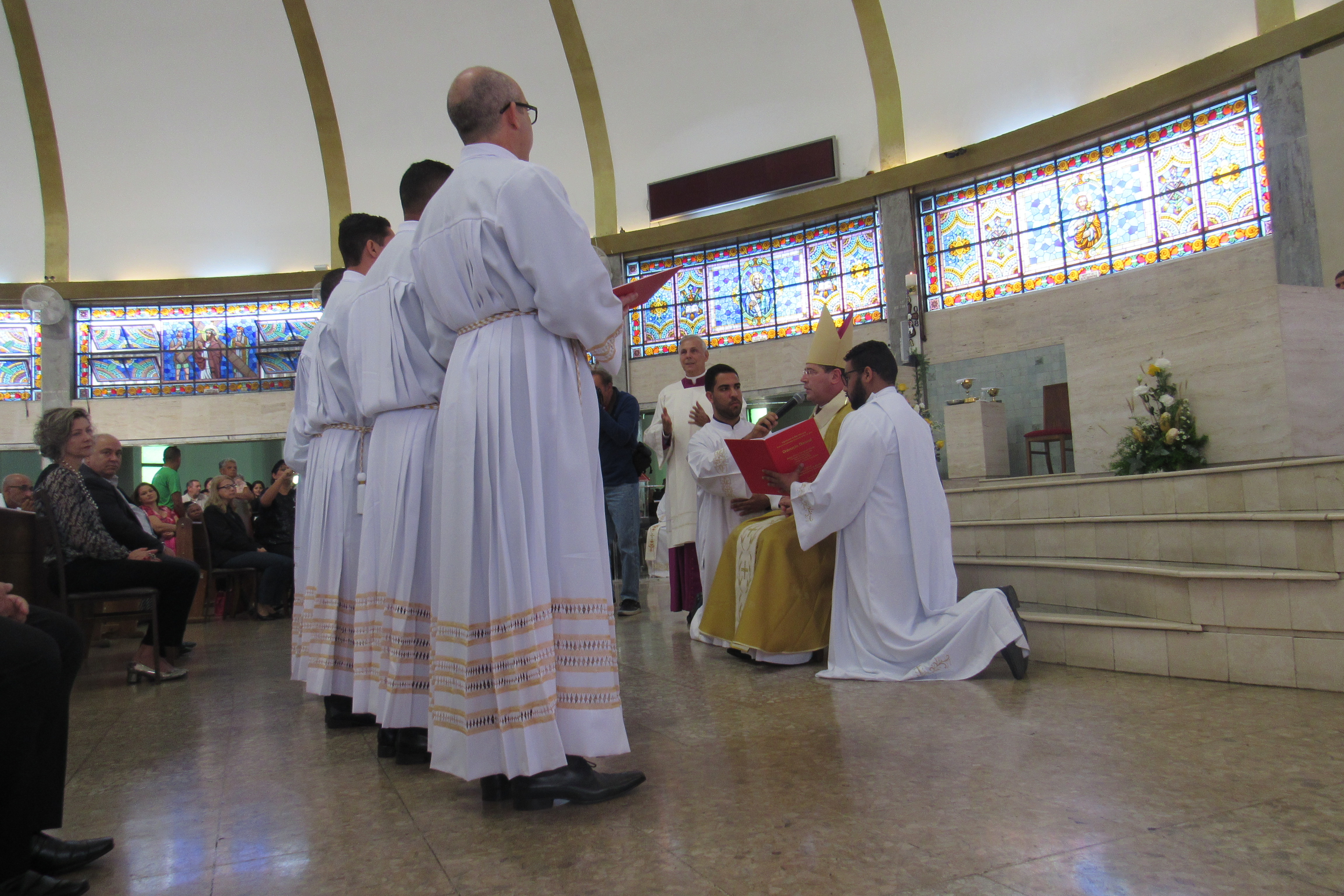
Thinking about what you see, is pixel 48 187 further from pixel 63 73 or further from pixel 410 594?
pixel 410 594

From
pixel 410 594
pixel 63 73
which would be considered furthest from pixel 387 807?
pixel 63 73

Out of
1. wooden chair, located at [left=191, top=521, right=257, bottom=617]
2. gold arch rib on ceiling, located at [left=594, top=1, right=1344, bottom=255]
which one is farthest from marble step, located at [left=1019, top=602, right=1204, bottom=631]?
gold arch rib on ceiling, located at [left=594, top=1, right=1344, bottom=255]

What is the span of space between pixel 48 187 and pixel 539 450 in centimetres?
1483

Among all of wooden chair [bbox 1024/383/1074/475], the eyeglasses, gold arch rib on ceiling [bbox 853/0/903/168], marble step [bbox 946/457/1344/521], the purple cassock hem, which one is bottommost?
the purple cassock hem

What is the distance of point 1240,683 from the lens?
3.07 metres

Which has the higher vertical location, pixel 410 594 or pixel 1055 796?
pixel 410 594

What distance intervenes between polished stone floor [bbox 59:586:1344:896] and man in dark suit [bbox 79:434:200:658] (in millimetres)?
1288

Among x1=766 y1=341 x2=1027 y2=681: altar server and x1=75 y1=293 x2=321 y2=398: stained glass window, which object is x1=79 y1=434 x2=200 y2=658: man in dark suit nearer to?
x1=766 y1=341 x2=1027 y2=681: altar server

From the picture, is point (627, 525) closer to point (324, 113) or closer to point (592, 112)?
point (592, 112)

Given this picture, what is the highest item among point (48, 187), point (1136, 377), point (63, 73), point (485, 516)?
point (63, 73)

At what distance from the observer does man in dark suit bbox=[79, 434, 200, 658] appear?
424 centimetres

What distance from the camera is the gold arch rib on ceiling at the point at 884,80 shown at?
11.4 m

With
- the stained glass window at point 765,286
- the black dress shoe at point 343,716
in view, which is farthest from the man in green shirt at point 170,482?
the stained glass window at point 765,286

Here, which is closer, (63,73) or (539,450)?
(539,450)
